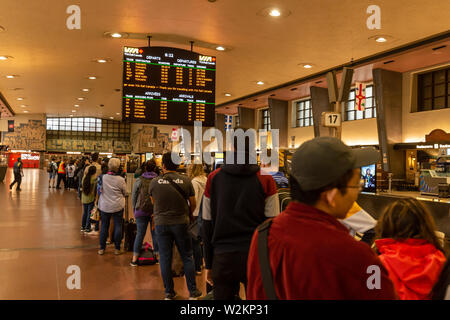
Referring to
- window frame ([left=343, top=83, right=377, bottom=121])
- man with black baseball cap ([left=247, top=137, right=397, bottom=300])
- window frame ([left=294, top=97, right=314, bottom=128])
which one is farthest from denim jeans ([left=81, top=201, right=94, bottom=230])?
window frame ([left=294, top=97, right=314, bottom=128])

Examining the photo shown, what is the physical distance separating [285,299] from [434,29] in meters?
9.35

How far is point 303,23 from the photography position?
8164 millimetres

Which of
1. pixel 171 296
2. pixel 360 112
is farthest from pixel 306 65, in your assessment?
pixel 171 296

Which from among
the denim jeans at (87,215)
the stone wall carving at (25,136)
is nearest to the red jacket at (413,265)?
the denim jeans at (87,215)

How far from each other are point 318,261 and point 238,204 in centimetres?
176

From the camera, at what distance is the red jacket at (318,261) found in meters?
1.07

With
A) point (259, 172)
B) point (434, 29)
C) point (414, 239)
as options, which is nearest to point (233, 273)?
point (259, 172)

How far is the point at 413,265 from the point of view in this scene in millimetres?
1741

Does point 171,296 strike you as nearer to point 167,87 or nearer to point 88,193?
point 88,193

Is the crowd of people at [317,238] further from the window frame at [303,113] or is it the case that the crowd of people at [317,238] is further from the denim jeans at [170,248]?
the window frame at [303,113]

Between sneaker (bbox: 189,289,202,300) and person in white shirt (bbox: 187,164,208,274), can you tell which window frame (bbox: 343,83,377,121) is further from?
sneaker (bbox: 189,289,202,300)

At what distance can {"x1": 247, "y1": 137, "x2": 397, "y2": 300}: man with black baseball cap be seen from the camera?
1068 millimetres

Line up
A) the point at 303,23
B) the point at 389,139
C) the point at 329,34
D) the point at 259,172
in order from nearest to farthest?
the point at 259,172, the point at 303,23, the point at 329,34, the point at 389,139
